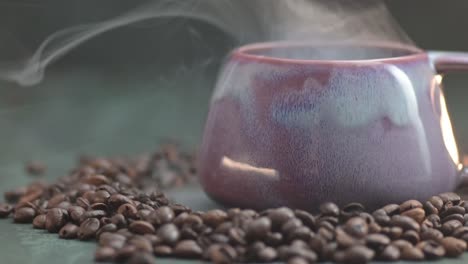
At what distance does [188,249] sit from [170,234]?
4cm

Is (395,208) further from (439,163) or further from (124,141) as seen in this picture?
(124,141)

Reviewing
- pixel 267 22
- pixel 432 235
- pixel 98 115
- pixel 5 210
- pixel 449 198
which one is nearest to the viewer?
pixel 432 235

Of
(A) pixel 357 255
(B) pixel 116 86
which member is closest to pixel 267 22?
(A) pixel 357 255

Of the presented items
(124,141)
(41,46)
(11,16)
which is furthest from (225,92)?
(11,16)

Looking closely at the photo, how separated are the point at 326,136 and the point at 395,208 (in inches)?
5.6

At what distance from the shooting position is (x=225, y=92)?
4.72 ft

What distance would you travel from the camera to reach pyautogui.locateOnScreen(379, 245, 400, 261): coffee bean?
121 cm

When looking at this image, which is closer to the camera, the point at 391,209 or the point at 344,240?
the point at 344,240

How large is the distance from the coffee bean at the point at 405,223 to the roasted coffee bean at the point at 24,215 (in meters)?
0.58

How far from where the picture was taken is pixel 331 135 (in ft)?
4.38

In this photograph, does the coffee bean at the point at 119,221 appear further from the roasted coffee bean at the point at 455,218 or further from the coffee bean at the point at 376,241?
the roasted coffee bean at the point at 455,218

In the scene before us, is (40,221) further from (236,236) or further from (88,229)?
(236,236)

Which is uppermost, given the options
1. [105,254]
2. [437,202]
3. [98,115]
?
[98,115]

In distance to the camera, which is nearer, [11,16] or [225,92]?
[225,92]
